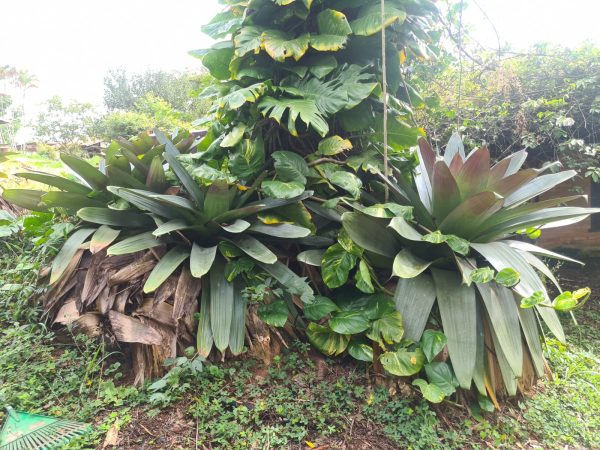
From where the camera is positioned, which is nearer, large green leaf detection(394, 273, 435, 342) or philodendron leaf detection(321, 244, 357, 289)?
large green leaf detection(394, 273, 435, 342)

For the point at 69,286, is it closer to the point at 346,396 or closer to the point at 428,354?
the point at 346,396

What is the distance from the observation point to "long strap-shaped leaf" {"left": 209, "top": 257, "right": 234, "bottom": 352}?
63.1 inches

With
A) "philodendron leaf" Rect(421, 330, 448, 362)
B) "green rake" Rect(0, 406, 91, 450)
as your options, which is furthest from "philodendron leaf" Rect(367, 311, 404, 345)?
"green rake" Rect(0, 406, 91, 450)

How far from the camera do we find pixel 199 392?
5.07 feet

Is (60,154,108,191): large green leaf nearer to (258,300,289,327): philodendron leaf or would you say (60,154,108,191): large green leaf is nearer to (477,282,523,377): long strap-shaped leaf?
(258,300,289,327): philodendron leaf

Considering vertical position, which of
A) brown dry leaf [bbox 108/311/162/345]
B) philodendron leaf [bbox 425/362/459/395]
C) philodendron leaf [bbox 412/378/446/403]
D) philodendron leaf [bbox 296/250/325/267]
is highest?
philodendron leaf [bbox 296/250/325/267]

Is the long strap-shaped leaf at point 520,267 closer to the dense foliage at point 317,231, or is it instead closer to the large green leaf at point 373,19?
the dense foliage at point 317,231

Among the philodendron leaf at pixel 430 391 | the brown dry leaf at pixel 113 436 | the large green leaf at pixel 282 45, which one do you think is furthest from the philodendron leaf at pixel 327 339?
the large green leaf at pixel 282 45

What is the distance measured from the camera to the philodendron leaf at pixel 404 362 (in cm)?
150

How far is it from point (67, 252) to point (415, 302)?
186 centimetres

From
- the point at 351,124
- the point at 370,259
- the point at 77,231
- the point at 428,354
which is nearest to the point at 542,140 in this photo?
the point at 351,124

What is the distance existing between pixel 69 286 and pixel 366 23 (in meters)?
2.29

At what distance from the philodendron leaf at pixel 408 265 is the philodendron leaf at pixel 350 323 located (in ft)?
1.01

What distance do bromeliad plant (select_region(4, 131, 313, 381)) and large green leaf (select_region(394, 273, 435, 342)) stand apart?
47 centimetres
